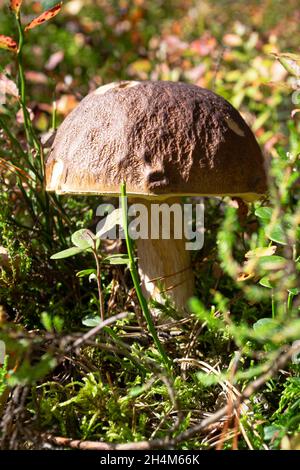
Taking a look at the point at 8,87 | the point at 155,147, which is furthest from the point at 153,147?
the point at 8,87

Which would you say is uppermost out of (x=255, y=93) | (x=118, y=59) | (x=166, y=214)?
(x=118, y=59)

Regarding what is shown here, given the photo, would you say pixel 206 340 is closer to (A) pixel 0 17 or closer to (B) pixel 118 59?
(B) pixel 118 59

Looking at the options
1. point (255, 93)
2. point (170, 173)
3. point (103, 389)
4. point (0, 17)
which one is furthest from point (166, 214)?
point (0, 17)

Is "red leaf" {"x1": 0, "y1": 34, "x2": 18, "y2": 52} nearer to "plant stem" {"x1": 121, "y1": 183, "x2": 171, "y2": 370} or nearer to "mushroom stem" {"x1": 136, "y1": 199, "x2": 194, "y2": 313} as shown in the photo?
"plant stem" {"x1": 121, "y1": 183, "x2": 171, "y2": 370}

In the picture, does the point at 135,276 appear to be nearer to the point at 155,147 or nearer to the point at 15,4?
the point at 155,147

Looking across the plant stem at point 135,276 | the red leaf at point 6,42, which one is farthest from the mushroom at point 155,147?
the red leaf at point 6,42

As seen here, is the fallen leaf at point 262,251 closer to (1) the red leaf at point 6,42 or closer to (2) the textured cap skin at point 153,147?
(2) the textured cap skin at point 153,147

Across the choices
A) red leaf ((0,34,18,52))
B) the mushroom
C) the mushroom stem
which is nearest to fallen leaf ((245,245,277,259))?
the mushroom
